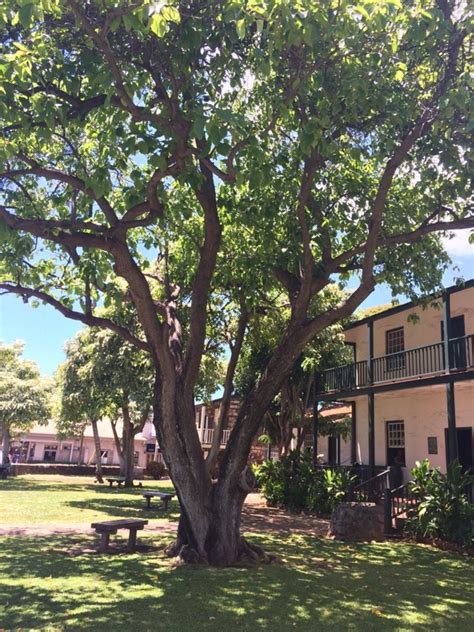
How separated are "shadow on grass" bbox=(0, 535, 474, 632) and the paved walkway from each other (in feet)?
6.68

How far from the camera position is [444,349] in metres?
14.9

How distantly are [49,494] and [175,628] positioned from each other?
1687 cm

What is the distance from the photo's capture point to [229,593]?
683cm

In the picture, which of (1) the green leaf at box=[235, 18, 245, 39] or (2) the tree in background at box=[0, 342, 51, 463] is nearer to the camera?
(1) the green leaf at box=[235, 18, 245, 39]

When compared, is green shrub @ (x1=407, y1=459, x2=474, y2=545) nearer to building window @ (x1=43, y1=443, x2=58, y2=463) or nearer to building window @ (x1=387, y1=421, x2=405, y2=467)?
building window @ (x1=387, y1=421, x2=405, y2=467)

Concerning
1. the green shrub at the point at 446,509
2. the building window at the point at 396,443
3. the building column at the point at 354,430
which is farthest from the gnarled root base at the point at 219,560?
the building column at the point at 354,430

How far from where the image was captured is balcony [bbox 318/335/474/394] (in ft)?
47.9

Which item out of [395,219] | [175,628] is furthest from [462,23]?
[175,628]

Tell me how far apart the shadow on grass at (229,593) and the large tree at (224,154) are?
102cm

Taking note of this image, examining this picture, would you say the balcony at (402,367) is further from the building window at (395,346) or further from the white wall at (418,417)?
the white wall at (418,417)

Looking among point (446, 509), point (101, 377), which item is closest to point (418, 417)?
point (446, 509)

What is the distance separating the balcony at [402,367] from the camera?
1459cm

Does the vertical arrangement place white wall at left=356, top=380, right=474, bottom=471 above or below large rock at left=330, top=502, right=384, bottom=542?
above

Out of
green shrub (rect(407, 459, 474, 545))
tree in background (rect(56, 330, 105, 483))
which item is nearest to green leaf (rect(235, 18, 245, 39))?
green shrub (rect(407, 459, 474, 545))
